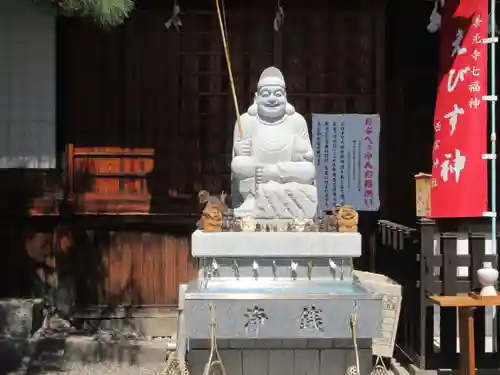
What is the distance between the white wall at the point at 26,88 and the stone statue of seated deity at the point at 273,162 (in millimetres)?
3154

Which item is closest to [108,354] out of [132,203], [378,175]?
[132,203]

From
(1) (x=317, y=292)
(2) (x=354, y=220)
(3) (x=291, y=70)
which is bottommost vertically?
(1) (x=317, y=292)

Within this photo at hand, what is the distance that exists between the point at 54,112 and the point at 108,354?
337cm

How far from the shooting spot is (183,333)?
6.02 m

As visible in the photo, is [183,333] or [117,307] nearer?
[183,333]

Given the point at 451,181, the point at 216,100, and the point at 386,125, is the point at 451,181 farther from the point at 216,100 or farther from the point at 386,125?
the point at 216,100

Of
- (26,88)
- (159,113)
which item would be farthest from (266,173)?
(26,88)

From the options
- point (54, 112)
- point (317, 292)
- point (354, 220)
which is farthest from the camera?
point (54, 112)

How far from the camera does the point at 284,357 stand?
20.1 ft

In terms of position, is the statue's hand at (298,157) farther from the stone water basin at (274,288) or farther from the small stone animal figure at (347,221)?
the stone water basin at (274,288)

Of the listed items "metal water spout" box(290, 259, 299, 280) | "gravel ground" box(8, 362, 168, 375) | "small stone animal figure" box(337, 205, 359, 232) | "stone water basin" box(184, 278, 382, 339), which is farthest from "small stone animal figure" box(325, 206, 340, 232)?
"gravel ground" box(8, 362, 168, 375)

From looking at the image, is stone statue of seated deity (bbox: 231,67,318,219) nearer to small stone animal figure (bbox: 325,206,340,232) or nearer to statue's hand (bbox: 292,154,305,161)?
Result: statue's hand (bbox: 292,154,305,161)

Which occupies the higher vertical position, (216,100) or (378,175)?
(216,100)

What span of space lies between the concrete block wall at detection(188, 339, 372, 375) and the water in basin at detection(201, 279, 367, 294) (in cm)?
48
